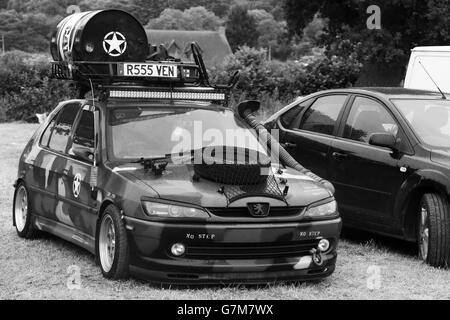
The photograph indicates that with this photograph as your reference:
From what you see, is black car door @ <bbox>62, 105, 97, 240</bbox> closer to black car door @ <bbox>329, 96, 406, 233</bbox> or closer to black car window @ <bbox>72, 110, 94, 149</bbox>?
black car window @ <bbox>72, 110, 94, 149</bbox>

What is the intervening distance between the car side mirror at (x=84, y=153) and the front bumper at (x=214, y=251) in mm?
1067

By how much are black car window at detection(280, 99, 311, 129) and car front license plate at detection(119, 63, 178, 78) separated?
6.44 ft

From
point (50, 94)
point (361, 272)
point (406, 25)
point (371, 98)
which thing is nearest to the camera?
point (361, 272)

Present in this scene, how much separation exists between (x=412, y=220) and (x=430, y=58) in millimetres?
4111

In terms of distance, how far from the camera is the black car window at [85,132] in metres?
7.22

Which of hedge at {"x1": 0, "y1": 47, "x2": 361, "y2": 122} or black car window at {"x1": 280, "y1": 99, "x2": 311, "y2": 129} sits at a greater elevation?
black car window at {"x1": 280, "y1": 99, "x2": 311, "y2": 129}

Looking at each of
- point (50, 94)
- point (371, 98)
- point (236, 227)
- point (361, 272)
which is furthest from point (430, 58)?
point (50, 94)

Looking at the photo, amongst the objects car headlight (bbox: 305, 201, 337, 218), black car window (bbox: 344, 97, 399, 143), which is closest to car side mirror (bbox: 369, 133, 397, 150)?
black car window (bbox: 344, 97, 399, 143)

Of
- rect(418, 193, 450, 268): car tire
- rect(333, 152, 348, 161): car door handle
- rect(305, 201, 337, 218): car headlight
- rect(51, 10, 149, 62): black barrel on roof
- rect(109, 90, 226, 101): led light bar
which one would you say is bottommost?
rect(418, 193, 450, 268): car tire

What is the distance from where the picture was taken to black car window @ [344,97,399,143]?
8172mm

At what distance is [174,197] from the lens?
604 cm

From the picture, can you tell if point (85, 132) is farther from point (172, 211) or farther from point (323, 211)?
point (323, 211)

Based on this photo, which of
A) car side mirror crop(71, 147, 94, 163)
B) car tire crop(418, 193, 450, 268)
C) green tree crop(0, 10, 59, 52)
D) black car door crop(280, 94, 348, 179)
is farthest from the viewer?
green tree crop(0, 10, 59, 52)

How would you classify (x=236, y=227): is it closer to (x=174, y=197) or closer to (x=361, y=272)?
(x=174, y=197)
